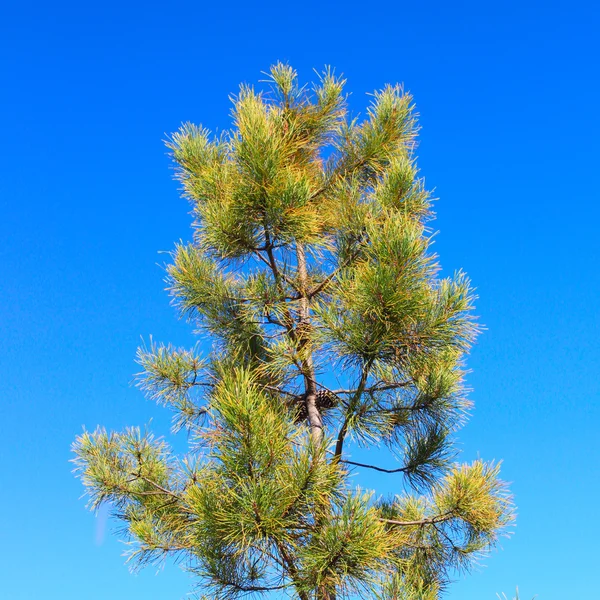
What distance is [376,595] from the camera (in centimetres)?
392

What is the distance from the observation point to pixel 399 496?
5387mm

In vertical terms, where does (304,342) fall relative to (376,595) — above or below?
above

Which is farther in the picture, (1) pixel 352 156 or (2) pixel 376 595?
(1) pixel 352 156

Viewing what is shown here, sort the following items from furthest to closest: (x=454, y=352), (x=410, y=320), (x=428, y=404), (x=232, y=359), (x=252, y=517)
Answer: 1. (x=232, y=359)
2. (x=428, y=404)
3. (x=454, y=352)
4. (x=410, y=320)
5. (x=252, y=517)

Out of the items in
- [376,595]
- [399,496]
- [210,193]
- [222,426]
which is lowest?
[376,595]

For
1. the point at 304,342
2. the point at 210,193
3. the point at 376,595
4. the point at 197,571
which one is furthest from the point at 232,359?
the point at 376,595

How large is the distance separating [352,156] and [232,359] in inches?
78.4

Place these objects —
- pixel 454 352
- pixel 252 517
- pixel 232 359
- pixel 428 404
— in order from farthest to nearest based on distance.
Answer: pixel 232 359 < pixel 428 404 < pixel 454 352 < pixel 252 517

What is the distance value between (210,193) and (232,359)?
132cm

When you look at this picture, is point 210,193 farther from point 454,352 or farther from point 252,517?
point 252,517

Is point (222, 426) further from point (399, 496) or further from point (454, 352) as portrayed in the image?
point (399, 496)

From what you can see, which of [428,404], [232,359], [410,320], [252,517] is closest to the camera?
[252,517]

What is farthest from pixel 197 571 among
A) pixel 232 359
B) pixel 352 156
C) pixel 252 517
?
pixel 352 156

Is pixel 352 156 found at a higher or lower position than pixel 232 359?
higher
